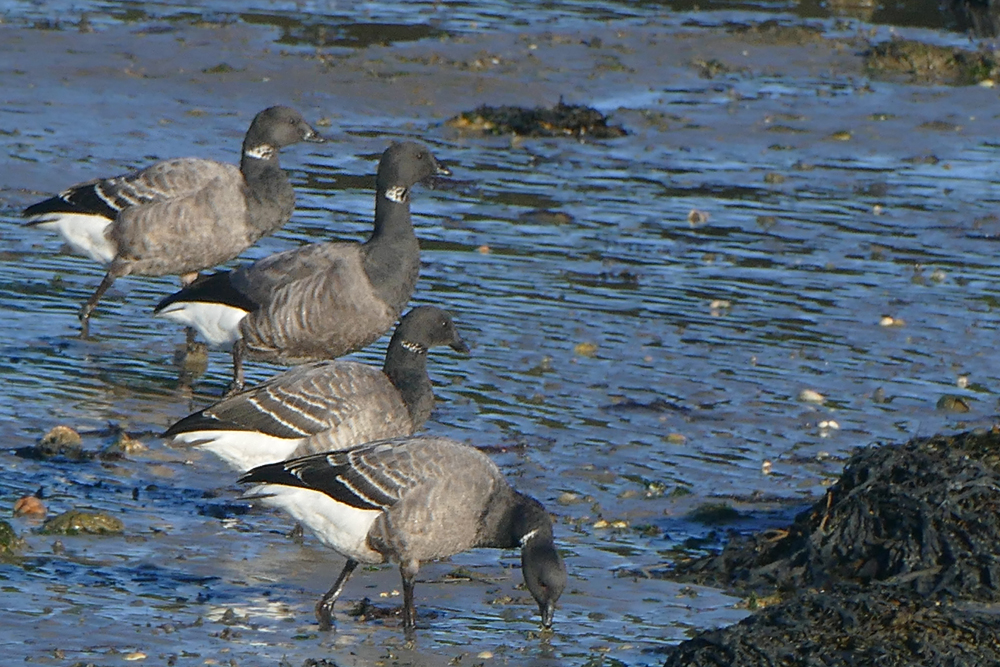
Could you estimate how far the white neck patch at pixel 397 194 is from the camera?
11.7m

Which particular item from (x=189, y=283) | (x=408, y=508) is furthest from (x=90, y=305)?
(x=408, y=508)

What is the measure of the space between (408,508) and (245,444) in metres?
1.49

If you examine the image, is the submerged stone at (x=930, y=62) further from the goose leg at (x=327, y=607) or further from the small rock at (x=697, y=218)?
the goose leg at (x=327, y=607)

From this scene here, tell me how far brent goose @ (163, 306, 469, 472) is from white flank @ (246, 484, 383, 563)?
930 millimetres


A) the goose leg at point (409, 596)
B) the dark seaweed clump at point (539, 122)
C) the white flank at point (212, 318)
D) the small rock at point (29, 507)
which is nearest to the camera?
the goose leg at point (409, 596)

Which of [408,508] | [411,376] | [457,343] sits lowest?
[408,508]

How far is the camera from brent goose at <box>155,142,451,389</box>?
36.9ft

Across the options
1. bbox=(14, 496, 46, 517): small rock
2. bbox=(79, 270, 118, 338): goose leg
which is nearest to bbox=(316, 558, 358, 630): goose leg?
bbox=(14, 496, 46, 517): small rock

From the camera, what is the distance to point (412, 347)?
9461 millimetres

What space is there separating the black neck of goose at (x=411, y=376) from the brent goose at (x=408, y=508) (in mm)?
1151

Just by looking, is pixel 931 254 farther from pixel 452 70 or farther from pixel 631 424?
pixel 452 70

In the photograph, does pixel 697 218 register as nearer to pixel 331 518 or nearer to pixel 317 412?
pixel 317 412

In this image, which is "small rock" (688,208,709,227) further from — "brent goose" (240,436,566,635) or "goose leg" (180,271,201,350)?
"brent goose" (240,436,566,635)

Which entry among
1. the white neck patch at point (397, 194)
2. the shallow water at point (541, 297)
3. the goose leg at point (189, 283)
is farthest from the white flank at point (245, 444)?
the goose leg at point (189, 283)
